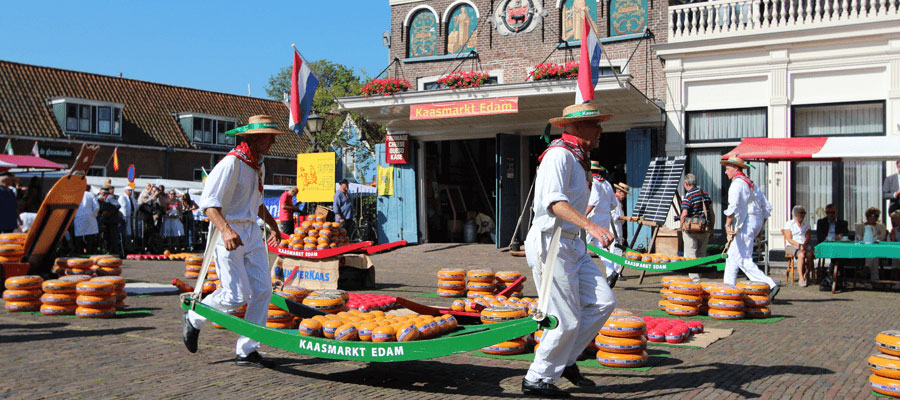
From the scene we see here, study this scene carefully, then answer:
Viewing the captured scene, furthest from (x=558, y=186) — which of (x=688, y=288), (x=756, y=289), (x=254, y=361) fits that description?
(x=756, y=289)

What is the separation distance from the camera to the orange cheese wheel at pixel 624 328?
6.41m

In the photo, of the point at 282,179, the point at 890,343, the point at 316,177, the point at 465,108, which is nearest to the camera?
the point at 890,343

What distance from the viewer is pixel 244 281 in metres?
6.32

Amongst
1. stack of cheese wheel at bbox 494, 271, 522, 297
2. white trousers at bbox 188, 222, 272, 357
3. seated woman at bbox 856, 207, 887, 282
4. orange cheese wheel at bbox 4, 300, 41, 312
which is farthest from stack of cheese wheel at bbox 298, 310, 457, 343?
seated woman at bbox 856, 207, 887, 282

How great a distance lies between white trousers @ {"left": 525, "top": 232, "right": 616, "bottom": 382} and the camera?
17.4ft

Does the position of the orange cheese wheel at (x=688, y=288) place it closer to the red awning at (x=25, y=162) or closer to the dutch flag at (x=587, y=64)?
the dutch flag at (x=587, y=64)

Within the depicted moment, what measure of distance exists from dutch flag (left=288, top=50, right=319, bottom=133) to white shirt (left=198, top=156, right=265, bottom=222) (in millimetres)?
7235

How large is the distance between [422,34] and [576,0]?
17.0 ft

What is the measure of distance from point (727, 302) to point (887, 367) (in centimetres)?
402

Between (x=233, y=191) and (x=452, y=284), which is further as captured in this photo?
(x=452, y=284)

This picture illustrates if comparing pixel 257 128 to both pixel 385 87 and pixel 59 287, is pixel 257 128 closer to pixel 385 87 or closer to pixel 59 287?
pixel 59 287

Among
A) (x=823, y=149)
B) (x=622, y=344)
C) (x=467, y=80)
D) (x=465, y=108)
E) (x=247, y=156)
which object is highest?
(x=467, y=80)

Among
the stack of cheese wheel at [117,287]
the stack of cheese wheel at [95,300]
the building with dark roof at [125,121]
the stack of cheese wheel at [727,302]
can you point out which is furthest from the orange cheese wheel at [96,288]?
the building with dark roof at [125,121]

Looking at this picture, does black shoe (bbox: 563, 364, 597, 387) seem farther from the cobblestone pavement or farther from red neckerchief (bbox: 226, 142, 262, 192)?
red neckerchief (bbox: 226, 142, 262, 192)
